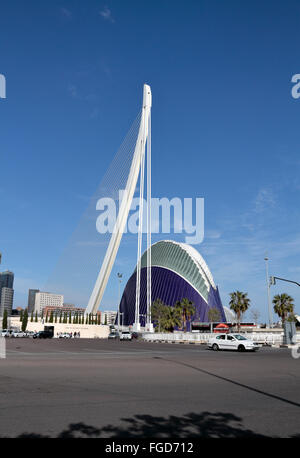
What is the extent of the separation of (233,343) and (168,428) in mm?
26341

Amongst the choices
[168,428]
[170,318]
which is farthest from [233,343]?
[170,318]

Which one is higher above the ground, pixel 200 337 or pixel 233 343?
pixel 233 343

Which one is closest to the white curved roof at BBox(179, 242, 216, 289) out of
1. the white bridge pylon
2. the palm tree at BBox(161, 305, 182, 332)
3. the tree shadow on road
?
the palm tree at BBox(161, 305, 182, 332)

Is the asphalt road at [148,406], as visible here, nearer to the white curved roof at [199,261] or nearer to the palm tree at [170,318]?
the palm tree at [170,318]

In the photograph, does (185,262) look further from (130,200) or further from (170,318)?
(130,200)

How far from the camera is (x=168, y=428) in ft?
20.8

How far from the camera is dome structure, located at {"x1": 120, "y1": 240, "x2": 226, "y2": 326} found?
105250 millimetres

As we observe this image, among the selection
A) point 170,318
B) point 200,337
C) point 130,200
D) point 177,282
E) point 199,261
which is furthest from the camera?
point 199,261

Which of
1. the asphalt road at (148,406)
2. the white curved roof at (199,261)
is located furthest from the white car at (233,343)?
the white curved roof at (199,261)

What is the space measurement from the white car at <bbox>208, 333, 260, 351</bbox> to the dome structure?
71182 millimetres

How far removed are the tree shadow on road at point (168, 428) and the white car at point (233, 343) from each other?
24366mm

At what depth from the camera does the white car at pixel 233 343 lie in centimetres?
3030
